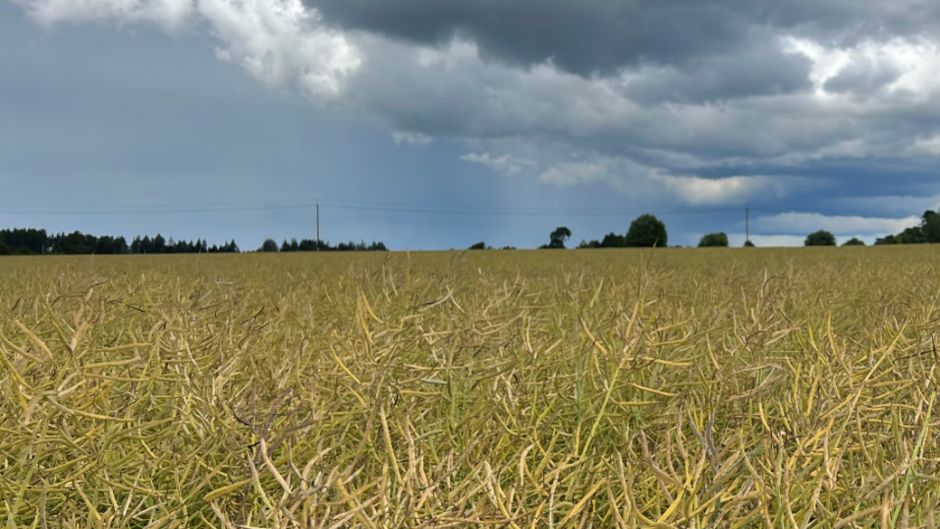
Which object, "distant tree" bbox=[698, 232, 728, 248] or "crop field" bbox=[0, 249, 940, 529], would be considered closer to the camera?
"crop field" bbox=[0, 249, 940, 529]

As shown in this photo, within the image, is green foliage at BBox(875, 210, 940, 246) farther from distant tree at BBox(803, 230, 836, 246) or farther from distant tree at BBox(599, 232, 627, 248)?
distant tree at BBox(599, 232, 627, 248)

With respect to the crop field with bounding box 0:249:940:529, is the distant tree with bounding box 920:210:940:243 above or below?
above

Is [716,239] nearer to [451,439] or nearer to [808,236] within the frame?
[808,236]

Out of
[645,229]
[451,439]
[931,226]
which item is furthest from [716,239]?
[451,439]

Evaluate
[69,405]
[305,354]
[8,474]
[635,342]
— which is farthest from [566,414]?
[8,474]

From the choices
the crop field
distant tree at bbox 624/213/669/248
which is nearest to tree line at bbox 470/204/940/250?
distant tree at bbox 624/213/669/248

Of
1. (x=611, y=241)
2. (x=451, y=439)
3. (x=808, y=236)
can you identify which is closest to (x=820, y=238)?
(x=808, y=236)

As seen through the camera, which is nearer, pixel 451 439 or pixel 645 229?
pixel 451 439

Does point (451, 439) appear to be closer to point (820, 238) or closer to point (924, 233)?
point (820, 238)

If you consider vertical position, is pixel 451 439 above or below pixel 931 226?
below

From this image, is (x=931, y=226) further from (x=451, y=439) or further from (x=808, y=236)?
(x=451, y=439)

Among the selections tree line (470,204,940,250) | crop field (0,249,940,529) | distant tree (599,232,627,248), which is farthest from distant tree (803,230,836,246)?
crop field (0,249,940,529)

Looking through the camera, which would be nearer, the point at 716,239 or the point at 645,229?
the point at 716,239

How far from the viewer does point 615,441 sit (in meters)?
1.94
